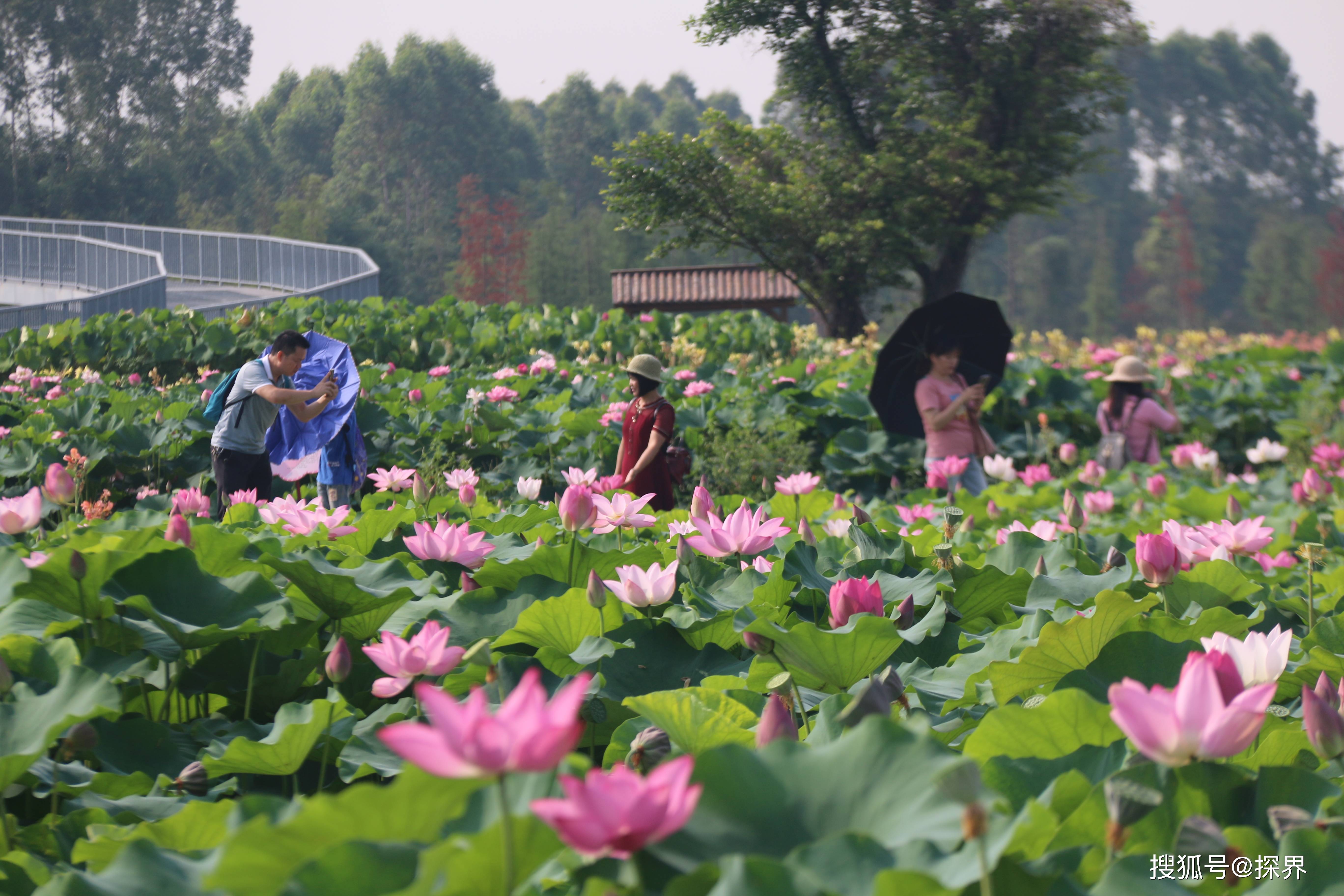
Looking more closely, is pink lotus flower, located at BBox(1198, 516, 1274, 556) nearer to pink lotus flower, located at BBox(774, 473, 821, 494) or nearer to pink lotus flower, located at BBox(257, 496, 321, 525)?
pink lotus flower, located at BBox(774, 473, 821, 494)

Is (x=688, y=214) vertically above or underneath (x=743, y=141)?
underneath

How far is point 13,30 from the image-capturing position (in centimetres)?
5338

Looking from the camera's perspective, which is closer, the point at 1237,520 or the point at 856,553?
the point at 856,553

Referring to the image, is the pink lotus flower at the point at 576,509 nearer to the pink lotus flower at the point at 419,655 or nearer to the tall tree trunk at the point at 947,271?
the pink lotus flower at the point at 419,655

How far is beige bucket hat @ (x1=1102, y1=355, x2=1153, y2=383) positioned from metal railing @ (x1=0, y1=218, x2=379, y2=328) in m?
19.1

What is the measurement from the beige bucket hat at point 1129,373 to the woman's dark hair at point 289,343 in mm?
5507

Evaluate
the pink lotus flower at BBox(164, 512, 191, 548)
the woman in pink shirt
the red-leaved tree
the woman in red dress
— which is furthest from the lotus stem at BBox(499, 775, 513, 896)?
the red-leaved tree

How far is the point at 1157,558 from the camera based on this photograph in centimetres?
187

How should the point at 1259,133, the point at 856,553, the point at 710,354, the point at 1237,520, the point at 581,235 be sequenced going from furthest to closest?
the point at 1259,133
the point at 581,235
the point at 710,354
the point at 1237,520
the point at 856,553

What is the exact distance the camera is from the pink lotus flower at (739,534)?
205 centimetres

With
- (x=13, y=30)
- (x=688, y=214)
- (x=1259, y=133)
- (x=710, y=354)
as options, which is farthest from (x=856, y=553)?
(x=1259, y=133)

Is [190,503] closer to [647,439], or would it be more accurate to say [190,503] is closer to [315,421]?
[647,439]

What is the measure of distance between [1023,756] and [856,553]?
3.93 feet

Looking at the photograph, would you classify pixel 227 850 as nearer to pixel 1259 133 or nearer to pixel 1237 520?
pixel 1237 520
